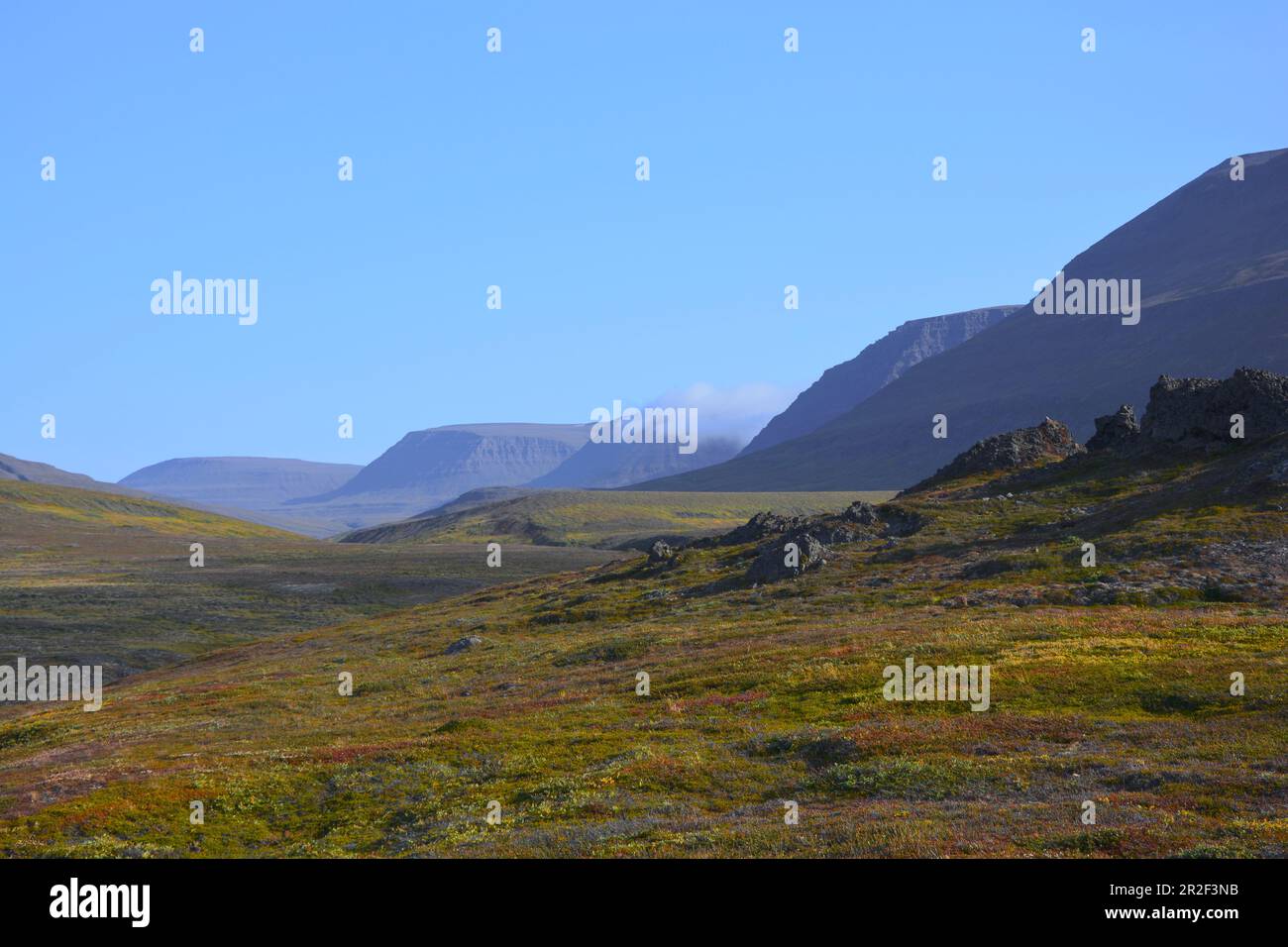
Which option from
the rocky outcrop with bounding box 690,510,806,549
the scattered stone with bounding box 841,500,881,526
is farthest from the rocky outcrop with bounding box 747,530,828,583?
the rocky outcrop with bounding box 690,510,806,549

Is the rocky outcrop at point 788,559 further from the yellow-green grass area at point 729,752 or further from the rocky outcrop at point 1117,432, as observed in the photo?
the rocky outcrop at point 1117,432

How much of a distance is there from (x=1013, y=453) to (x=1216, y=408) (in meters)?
24.2

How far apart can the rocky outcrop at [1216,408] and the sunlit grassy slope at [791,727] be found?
657 centimetres

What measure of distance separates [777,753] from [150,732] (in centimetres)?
3373

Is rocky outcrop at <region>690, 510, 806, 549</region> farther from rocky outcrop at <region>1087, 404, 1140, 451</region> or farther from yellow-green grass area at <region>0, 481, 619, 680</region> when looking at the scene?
yellow-green grass area at <region>0, 481, 619, 680</region>

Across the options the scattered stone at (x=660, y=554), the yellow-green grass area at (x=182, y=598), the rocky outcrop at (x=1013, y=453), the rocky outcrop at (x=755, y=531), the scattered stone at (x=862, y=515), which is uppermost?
the rocky outcrop at (x=1013, y=453)

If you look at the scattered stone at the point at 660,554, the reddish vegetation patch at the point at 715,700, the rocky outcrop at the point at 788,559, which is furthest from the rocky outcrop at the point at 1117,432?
the reddish vegetation patch at the point at 715,700

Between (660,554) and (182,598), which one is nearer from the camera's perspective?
(660,554)

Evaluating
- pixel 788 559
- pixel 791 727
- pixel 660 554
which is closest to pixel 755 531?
pixel 660 554

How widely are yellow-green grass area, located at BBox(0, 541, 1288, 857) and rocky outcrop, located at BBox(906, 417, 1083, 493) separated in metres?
48.1

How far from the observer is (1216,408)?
303ft

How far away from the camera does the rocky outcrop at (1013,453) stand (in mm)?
113500

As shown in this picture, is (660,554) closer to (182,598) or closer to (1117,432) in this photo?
(1117,432)
